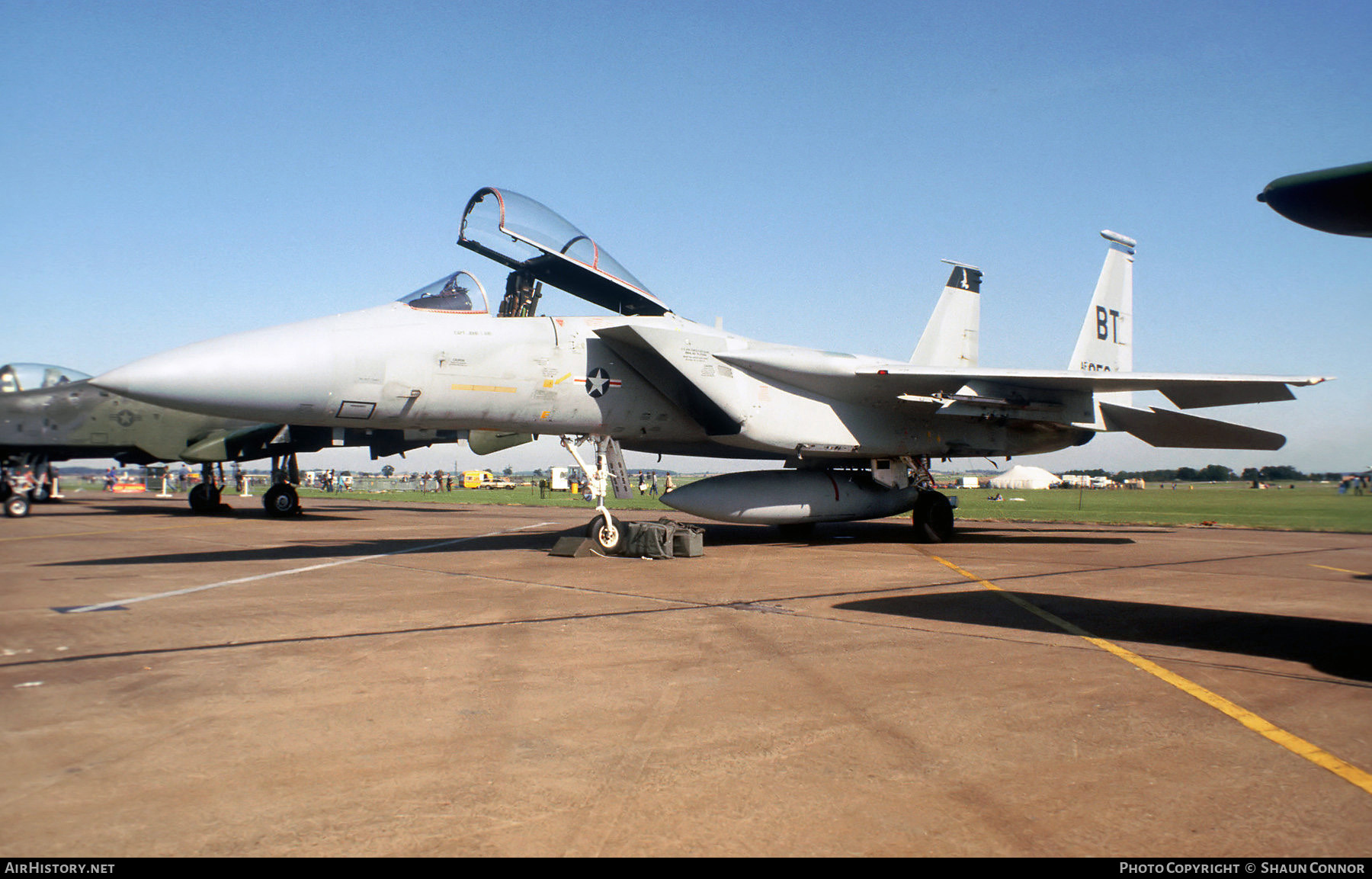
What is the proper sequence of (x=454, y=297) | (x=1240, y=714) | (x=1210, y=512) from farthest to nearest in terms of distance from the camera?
(x=1210, y=512) → (x=454, y=297) → (x=1240, y=714)

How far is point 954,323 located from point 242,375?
42.7 ft

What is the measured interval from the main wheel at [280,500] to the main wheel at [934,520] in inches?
525

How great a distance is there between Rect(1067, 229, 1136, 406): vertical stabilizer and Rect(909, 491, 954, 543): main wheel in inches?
185

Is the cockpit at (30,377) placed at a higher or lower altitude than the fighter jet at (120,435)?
higher

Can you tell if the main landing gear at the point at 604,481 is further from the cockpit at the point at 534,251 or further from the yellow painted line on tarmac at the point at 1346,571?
the yellow painted line on tarmac at the point at 1346,571

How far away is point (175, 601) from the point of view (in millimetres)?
6043

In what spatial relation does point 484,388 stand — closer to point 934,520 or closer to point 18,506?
point 934,520

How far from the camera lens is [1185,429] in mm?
12883

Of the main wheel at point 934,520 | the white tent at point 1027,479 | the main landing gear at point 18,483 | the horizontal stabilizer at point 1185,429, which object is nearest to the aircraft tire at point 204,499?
the main landing gear at point 18,483

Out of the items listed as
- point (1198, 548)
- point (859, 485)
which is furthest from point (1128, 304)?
point (859, 485)

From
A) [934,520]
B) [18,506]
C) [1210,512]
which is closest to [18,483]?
[18,506]

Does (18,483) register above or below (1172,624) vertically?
above

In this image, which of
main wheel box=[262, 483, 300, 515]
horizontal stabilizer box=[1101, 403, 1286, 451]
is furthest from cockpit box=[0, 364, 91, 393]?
horizontal stabilizer box=[1101, 403, 1286, 451]

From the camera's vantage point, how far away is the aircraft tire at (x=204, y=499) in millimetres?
19406
